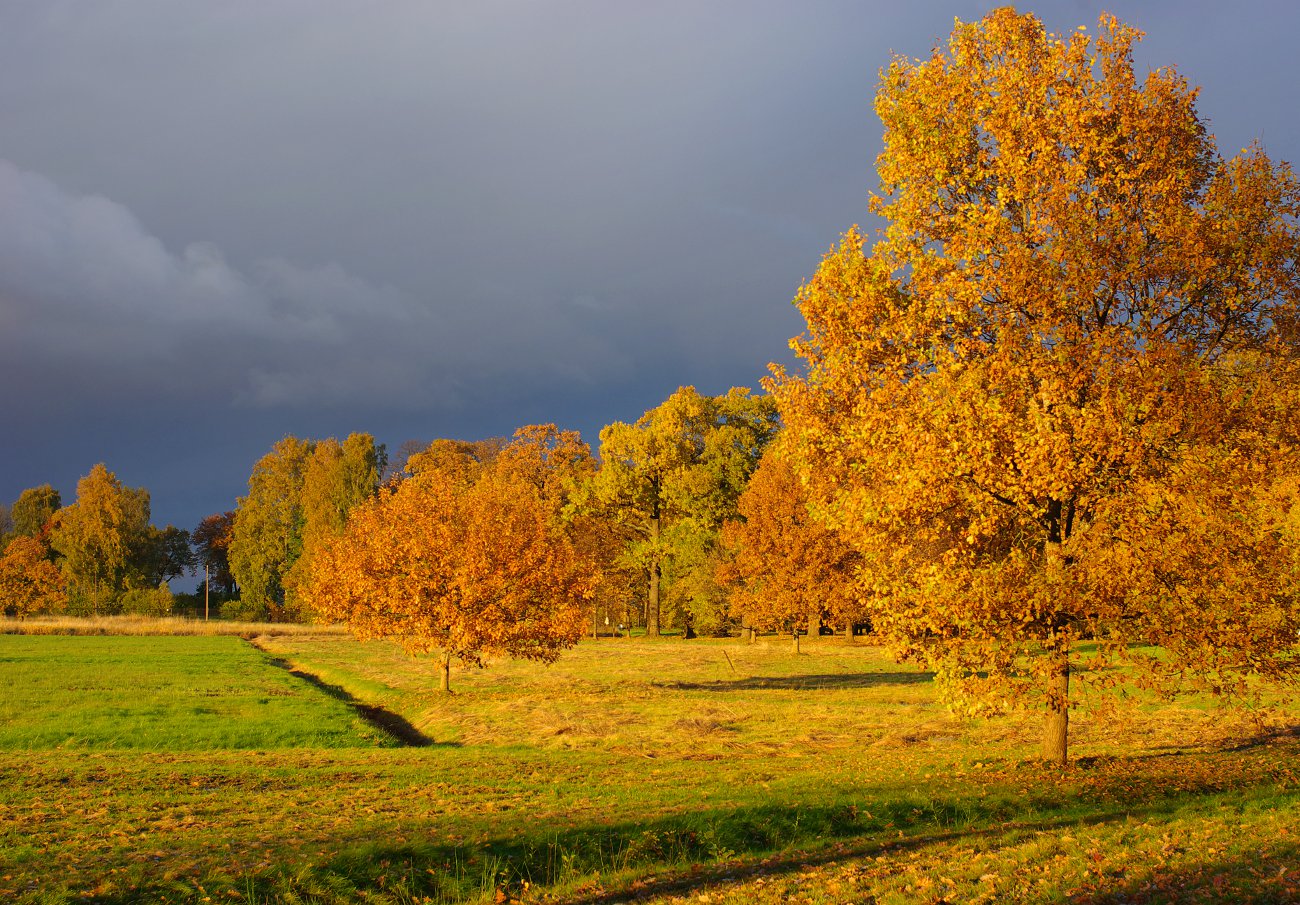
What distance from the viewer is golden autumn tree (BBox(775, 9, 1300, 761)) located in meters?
14.0

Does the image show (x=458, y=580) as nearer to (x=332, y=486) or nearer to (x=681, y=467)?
(x=681, y=467)

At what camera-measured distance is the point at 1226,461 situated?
1370 cm

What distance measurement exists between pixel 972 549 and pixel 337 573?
25.8 m

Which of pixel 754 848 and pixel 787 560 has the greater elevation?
pixel 787 560

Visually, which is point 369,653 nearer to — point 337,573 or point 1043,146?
point 337,573

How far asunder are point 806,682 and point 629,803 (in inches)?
980

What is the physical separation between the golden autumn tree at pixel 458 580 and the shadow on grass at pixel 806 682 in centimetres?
680

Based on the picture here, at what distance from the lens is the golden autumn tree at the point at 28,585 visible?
93.2m

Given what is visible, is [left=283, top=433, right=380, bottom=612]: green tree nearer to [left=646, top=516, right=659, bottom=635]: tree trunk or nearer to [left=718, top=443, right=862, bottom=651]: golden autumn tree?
[left=646, top=516, right=659, bottom=635]: tree trunk

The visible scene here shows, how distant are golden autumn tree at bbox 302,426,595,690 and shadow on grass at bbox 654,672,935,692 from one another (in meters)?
6.80

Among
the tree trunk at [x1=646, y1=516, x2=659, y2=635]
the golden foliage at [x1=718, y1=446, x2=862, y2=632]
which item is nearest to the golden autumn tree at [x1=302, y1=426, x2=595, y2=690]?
the golden foliage at [x1=718, y1=446, x2=862, y2=632]

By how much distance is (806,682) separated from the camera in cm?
3838

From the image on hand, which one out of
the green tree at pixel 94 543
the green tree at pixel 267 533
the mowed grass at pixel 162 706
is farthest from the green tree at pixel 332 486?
the mowed grass at pixel 162 706

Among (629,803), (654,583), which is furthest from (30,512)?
(629,803)
